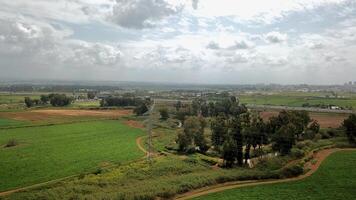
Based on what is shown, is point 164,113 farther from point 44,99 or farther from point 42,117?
point 44,99

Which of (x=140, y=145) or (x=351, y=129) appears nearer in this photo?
(x=140, y=145)

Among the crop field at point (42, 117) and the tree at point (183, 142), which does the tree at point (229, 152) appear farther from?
the crop field at point (42, 117)

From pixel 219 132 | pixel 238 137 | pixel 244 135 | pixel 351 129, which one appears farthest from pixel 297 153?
pixel 351 129

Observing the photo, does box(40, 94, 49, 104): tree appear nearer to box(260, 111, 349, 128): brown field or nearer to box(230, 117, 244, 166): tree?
box(260, 111, 349, 128): brown field

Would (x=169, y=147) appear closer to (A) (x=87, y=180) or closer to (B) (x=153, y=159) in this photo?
(B) (x=153, y=159)

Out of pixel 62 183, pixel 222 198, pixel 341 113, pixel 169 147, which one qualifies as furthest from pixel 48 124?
pixel 341 113

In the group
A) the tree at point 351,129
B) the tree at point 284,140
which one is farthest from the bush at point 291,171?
the tree at point 351,129
